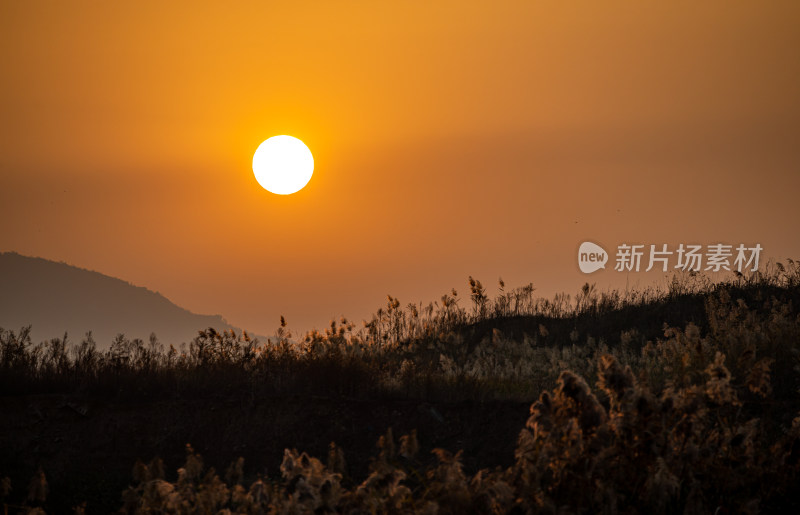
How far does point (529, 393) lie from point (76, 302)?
167 metres

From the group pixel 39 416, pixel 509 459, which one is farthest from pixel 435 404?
pixel 39 416

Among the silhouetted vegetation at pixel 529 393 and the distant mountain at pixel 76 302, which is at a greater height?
the distant mountain at pixel 76 302

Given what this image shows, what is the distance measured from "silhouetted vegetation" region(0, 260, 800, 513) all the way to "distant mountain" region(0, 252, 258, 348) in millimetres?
141527

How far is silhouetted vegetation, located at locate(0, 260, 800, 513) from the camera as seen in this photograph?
510cm

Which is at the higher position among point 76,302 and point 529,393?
point 76,302

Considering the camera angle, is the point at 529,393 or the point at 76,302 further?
the point at 76,302

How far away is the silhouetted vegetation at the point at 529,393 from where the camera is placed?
5.10 m

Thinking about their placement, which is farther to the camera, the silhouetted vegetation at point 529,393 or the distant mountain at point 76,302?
the distant mountain at point 76,302

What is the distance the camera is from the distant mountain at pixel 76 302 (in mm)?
156125

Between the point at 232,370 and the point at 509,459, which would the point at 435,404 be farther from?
the point at 232,370

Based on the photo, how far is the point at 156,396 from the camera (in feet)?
35.4

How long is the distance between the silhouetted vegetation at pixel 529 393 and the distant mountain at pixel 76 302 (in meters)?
142

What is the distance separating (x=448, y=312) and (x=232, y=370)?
6.92m

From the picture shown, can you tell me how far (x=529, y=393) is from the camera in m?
10.2
